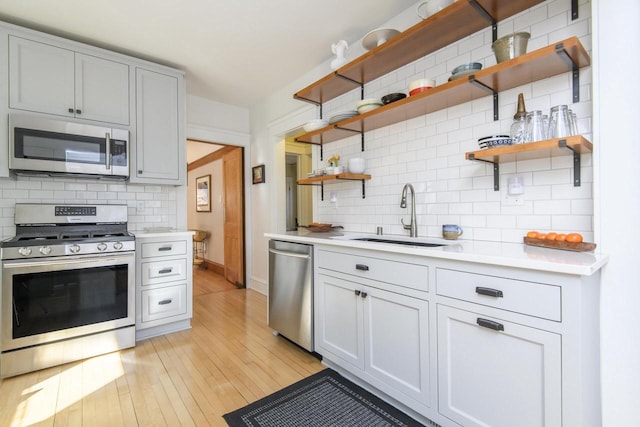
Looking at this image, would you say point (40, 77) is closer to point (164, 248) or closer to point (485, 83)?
point (164, 248)

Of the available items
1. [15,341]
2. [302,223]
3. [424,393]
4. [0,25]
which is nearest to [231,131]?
[302,223]

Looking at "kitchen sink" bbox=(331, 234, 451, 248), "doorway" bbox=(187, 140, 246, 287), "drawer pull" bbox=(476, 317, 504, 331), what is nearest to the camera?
"drawer pull" bbox=(476, 317, 504, 331)

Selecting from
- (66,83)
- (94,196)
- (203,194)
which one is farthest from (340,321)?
(203,194)

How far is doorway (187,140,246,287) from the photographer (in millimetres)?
4516

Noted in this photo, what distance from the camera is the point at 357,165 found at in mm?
2551

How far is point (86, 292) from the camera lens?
91.7 inches

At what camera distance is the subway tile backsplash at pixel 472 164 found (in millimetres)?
1501

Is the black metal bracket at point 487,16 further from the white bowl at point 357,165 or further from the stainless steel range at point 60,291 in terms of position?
the stainless steel range at point 60,291

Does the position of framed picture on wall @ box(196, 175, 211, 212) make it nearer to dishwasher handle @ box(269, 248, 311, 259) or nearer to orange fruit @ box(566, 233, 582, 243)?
dishwasher handle @ box(269, 248, 311, 259)

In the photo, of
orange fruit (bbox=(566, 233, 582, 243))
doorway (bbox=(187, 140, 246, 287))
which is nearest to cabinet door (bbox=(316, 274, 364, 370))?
orange fruit (bbox=(566, 233, 582, 243))

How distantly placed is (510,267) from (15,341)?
10.2 feet

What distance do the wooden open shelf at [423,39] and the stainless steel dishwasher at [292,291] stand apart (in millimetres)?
1462

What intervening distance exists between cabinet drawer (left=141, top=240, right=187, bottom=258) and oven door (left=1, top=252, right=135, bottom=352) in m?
0.21

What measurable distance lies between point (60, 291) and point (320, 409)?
209 cm
